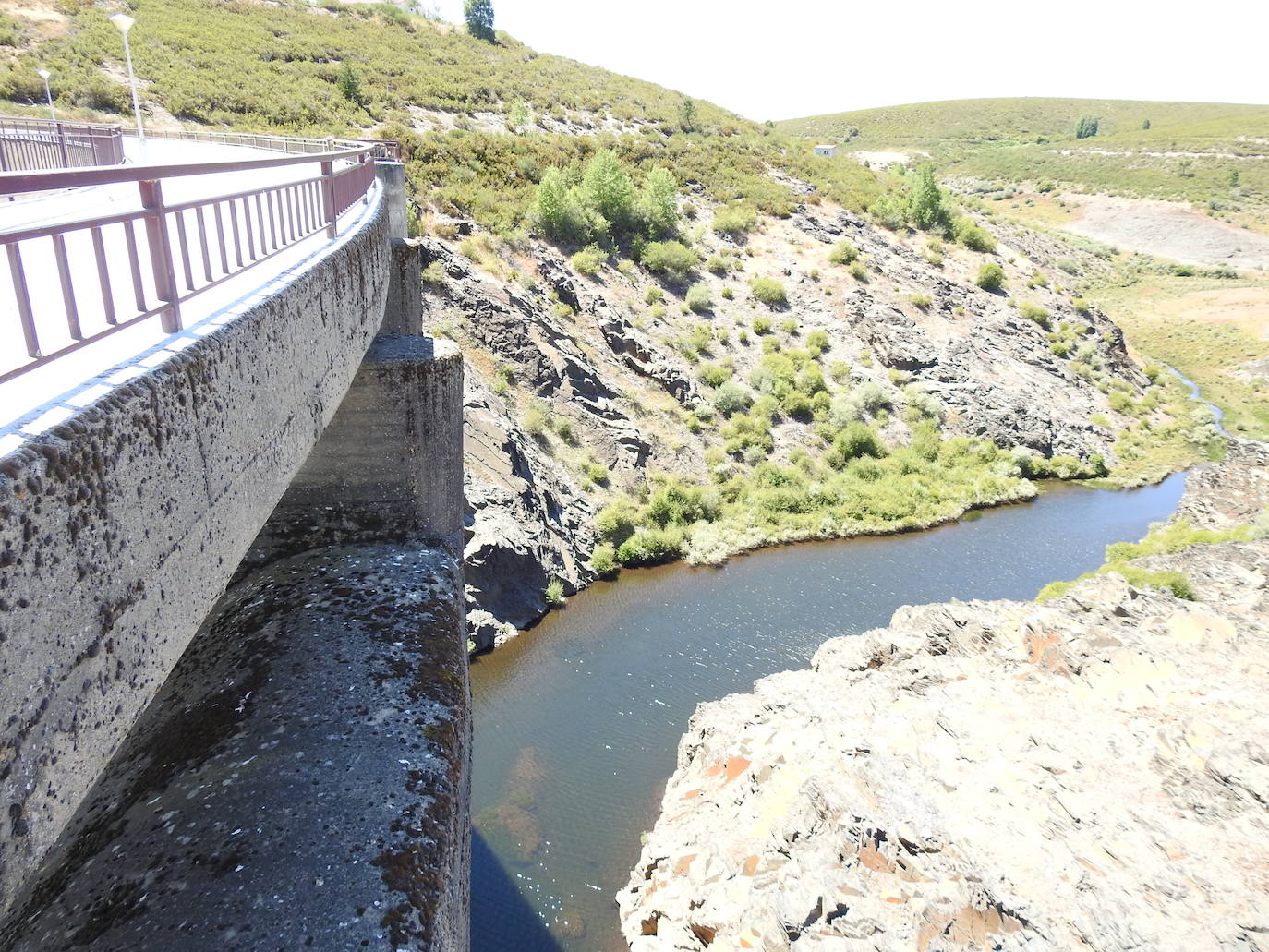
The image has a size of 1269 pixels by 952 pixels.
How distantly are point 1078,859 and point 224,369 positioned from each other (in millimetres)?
10847

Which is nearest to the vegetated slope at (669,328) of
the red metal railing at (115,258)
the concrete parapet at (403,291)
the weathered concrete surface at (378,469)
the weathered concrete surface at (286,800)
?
the concrete parapet at (403,291)

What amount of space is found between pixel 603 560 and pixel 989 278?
2781 cm

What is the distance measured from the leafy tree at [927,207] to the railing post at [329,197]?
135ft

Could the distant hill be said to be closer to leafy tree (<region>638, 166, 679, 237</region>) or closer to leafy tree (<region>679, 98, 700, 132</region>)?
leafy tree (<region>679, 98, 700, 132</region>)

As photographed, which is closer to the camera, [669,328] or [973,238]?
[669,328]

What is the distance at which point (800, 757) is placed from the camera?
1231 cm

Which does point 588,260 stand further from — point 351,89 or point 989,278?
point 989,278

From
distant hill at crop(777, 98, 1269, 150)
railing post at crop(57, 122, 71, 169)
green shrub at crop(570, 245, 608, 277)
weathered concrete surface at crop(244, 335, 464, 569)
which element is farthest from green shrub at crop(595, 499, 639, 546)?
distant hill at crop(777, 98, 1269, 150)

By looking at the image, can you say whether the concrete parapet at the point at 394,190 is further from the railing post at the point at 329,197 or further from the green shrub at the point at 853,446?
the green shrub at the point at 853,446

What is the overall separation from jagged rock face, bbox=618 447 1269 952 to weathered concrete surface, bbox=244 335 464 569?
6613 millimetres

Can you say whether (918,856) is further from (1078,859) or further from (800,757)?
(800,757)

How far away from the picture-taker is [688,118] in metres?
51.7

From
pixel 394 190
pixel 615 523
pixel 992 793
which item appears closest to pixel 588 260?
pixel 615 523

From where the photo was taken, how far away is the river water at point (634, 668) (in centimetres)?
1225
